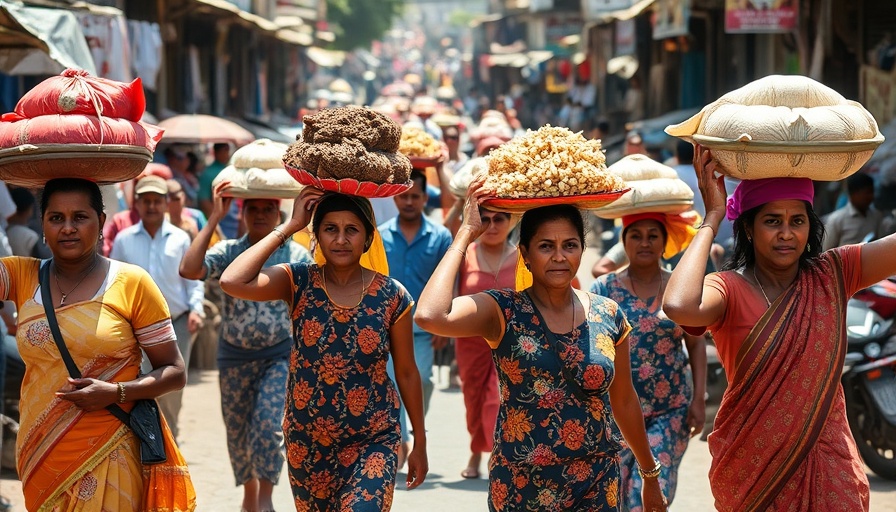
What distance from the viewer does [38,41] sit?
9.56m

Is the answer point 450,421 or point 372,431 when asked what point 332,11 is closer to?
point 450,421

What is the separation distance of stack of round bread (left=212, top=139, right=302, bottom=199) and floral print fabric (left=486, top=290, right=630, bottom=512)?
8.34 feet

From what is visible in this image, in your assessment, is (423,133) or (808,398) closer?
(808,398)

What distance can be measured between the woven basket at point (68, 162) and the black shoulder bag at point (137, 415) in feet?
1.09

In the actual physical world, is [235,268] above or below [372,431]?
above

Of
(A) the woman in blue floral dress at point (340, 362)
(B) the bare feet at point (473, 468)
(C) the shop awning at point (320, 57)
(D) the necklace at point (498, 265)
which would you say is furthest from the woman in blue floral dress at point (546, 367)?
(C) the shop awning at point (320, 57)

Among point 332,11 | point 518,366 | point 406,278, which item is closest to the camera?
point 518,366

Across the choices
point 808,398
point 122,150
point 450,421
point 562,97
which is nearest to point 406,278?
point 450,421

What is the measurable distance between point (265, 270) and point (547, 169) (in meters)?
1.29

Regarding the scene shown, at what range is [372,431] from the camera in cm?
509

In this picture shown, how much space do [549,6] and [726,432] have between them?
5194 cm

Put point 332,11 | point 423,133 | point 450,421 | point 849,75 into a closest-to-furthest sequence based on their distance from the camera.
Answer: point 423,133 < point 450,421 < point 849,75 < point 332,11

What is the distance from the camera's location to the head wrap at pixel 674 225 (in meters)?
6.63

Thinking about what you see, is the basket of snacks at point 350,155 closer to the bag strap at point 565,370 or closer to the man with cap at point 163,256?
the bag strap at point 565,370
